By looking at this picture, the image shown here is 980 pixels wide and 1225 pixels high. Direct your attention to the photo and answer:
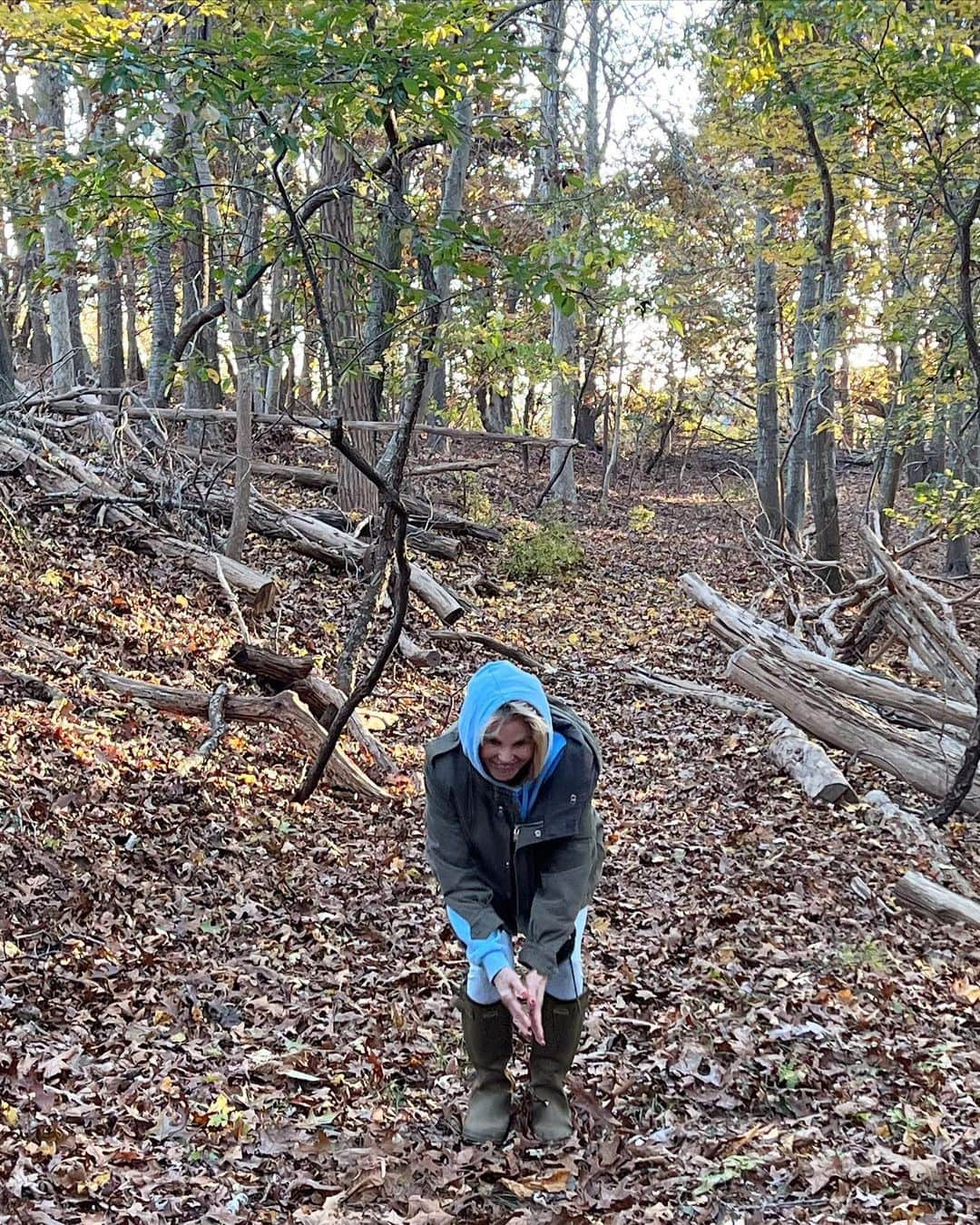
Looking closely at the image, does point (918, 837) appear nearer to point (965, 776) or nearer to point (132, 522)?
point (965, 776)

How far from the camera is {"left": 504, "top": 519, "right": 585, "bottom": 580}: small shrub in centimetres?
1339

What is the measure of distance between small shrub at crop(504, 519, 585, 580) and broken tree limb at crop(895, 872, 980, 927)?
26.9 ft

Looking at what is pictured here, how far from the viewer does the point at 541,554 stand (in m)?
13.5

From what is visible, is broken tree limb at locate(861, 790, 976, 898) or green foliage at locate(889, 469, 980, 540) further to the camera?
green foliage at locate(889, 469, 980, 540)

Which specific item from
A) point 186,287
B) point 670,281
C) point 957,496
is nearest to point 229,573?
point 957,496

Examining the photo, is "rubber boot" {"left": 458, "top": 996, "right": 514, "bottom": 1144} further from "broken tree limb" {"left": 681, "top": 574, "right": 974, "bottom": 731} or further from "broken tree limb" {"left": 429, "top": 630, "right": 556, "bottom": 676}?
"broken tree limb" {"left": 429, "top": 630, "right": 556, "bottom": 676}

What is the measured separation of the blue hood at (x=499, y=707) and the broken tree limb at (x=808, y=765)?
4.26 metres

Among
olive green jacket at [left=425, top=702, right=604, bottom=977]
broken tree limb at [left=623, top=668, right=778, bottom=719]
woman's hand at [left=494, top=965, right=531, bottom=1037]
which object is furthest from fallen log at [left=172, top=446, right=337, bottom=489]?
woman's hand at [left=494, top=965, right=531, bottom=1037]

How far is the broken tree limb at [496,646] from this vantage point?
995 centimetres

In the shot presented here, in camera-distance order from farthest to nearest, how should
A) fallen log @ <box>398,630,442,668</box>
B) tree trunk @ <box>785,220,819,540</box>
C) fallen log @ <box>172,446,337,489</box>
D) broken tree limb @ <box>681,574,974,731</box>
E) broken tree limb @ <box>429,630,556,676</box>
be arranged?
tree trunk @ <box>785,220,819,540</box> < fallen log @ <box>172,446,337,489</box> < broken tree limb @ <box>429,630,556,676</box> < fallen log @ <box>398,630,442,668</box> < broken tree limb @ <box>681,574,974,731</box>

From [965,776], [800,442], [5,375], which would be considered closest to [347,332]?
[5,375]

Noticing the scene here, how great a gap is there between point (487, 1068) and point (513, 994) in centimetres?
55

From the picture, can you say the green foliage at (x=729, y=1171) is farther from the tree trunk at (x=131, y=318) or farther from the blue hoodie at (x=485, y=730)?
the tree trunk at (x=131, y=318)

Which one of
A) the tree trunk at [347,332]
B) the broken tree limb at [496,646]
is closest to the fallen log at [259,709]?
the tree trunk at [347,332]
